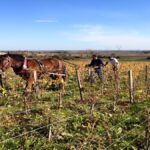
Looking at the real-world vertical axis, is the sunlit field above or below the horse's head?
below

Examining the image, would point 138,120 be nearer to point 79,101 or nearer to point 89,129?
point 89,129

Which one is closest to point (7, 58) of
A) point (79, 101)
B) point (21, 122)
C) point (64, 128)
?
point (79, 101)

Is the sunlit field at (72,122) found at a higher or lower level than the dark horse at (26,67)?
lower

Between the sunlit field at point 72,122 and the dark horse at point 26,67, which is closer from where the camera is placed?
the sunlit field at point 72,122

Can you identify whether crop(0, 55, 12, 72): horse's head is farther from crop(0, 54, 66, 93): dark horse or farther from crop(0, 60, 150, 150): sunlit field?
crop(0, 60, 150, 150): sunlit field

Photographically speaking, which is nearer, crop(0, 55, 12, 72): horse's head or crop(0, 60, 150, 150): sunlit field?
crop(0, 60, 150, 150): sunlit field

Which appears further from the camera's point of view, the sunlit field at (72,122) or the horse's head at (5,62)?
the horse's head at (5,62)

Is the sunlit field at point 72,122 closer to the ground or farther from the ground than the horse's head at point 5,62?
closer to the ground

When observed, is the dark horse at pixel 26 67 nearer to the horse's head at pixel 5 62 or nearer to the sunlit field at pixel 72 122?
the horse's head at pixel 5 62

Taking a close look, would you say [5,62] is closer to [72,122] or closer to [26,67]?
[26,67]

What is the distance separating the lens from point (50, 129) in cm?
845

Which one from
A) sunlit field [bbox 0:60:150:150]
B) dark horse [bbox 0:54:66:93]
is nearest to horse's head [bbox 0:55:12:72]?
dark horse [bbox 0:54:66:93]

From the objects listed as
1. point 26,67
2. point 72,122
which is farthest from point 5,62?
point 72,122

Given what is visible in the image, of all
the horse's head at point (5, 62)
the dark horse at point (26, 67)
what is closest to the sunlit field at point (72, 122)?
the dark horse at point (26, 67)
